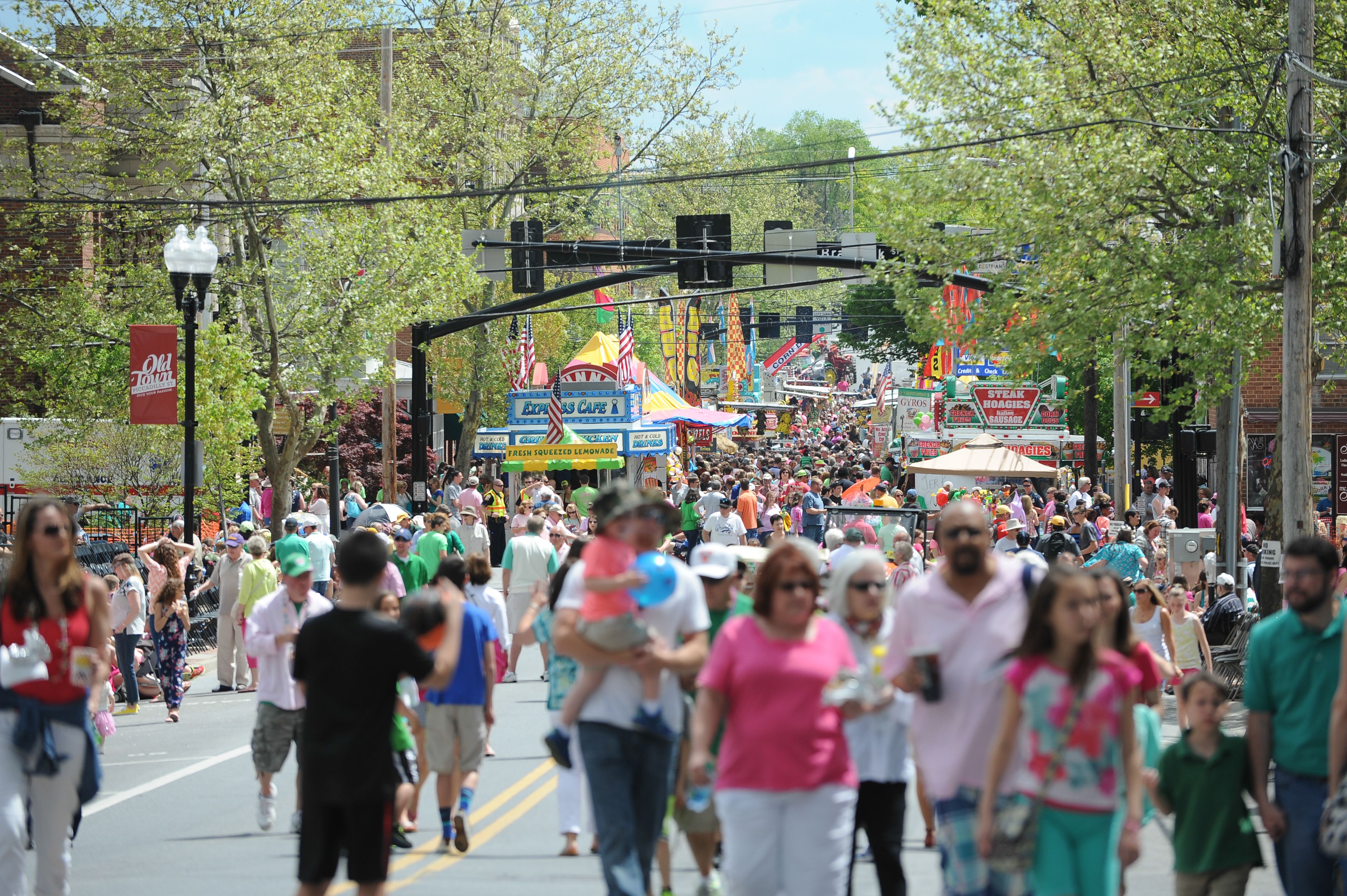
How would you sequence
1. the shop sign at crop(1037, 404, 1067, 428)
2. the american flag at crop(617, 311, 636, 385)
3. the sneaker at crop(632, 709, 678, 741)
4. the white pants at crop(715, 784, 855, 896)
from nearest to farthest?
the white pants at crop(715, 784, 855, 896)
the sneaker at crop(632, 709, 678, 741)
the shop sign at crop(1037, 404, 1067, 428)
the american flag at crop(617, 311, 636, 385)

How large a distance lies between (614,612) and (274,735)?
13.4ft

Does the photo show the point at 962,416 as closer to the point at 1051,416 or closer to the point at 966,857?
the point at 1051,416

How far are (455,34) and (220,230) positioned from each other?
14.7 metres

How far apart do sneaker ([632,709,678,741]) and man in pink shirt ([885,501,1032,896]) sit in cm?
98

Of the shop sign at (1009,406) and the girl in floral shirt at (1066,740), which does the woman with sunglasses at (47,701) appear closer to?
the girl in floral shirt at (1066,740)

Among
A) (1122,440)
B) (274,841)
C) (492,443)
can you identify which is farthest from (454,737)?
(492,443)

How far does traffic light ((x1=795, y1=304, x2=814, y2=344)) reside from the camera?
81.8 metres

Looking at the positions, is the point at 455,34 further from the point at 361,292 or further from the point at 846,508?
the point at 846,508

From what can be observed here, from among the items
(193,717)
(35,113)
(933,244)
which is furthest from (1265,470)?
(35,113)

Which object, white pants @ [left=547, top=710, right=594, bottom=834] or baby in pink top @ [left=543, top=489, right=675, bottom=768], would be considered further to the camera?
white pants @ [left=547, top=710, right=594, bottom=834]

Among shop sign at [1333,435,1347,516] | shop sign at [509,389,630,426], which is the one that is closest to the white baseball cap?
shop sign at [509,389,630,426]

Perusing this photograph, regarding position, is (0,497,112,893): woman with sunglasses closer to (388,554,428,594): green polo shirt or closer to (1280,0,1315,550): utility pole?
(388,554,428,594): green polo shirt

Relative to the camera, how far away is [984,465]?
25.4 meters

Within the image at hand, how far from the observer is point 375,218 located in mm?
25875
